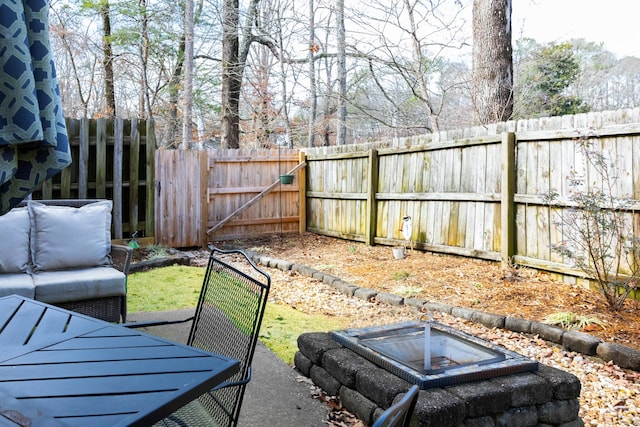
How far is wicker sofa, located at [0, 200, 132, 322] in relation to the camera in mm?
3330

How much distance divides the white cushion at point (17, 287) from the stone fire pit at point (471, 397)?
2.05m

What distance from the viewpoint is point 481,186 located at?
5.66m

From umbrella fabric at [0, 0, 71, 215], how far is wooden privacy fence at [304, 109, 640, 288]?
4.37 m

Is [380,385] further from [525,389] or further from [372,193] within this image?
[372,193]

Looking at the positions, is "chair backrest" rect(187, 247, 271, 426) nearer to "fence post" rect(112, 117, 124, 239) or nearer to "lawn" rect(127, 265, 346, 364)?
"lawn" rect(127, 265, 346, 364)

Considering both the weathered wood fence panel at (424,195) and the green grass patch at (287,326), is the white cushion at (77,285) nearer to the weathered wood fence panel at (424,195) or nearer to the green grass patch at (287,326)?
the green grass patch at (287,326)

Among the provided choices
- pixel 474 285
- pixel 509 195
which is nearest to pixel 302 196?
pixel 509 195

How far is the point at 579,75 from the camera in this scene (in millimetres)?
11289

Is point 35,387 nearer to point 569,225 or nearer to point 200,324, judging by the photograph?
point 200,324

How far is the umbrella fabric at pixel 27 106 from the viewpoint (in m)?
1.07

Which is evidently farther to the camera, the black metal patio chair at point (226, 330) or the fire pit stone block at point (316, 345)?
the fire pit stone block at point (316, 345)

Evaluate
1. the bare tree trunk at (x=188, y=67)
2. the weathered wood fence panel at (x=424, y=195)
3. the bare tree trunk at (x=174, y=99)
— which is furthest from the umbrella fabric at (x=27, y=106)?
the bare tree trunk at (x=174, y=99)

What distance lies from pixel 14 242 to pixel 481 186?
459cm

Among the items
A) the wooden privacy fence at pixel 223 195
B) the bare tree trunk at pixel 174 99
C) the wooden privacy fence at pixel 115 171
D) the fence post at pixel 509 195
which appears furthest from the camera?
the bare tree trunk at pixel 174 99
